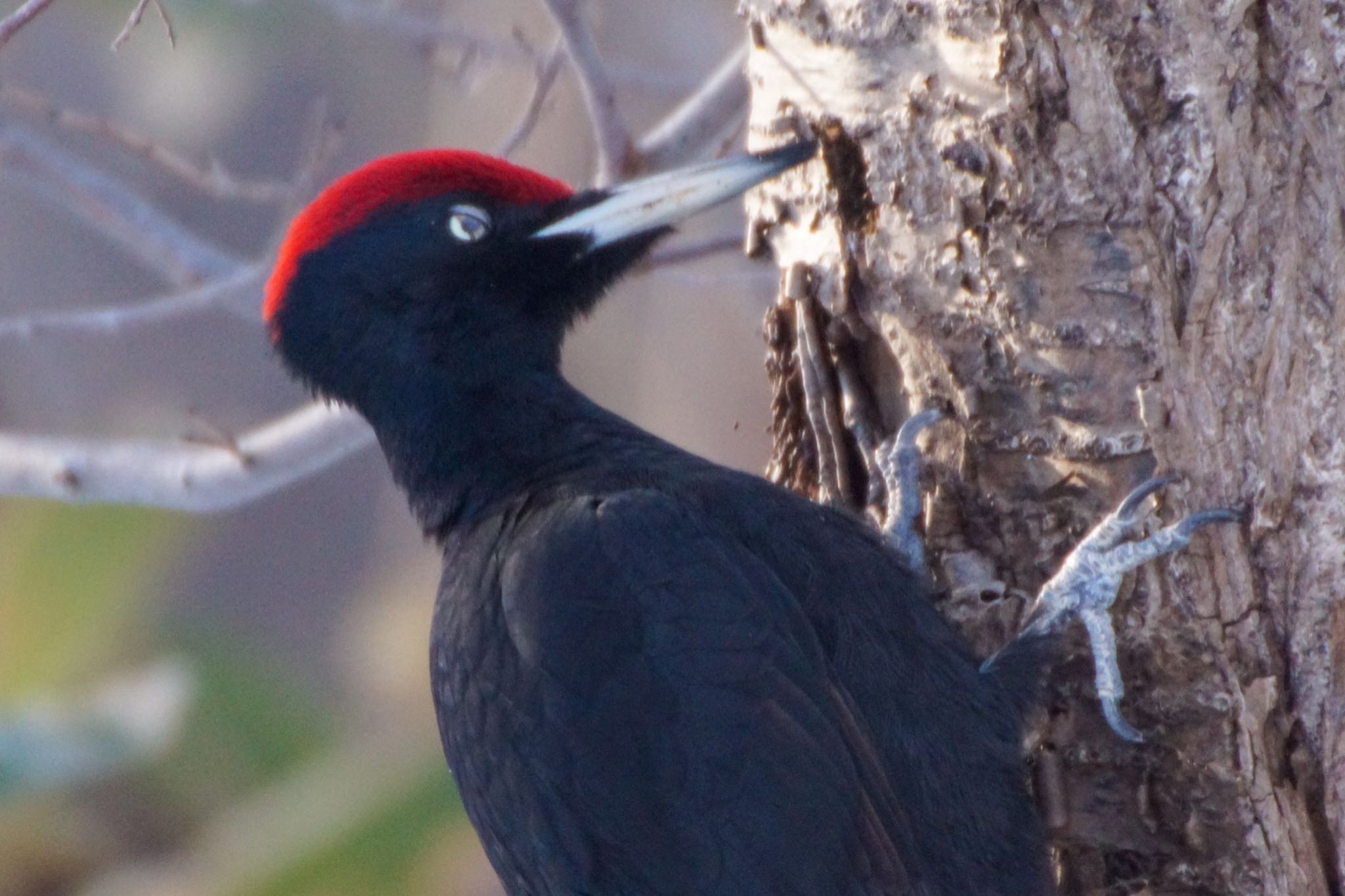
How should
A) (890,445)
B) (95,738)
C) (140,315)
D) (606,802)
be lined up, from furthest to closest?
1. (95,738)
2. (140,315)
3. (890,445)
4. (606,802)

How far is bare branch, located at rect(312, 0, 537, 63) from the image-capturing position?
4.01m

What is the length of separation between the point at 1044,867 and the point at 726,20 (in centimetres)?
440

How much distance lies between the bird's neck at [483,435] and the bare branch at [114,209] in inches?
64.4

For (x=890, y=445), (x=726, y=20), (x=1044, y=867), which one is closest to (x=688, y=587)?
(x=890, y=445)

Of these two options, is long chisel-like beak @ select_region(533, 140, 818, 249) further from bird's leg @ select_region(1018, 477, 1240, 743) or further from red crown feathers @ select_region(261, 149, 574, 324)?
bird's leg @ select_region(1018, 477, 1240, 743)

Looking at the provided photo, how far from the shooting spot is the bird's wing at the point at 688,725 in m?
2.21

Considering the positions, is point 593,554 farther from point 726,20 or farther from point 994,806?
point 726,20

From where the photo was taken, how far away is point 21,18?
2.12m

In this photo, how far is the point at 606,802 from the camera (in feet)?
7.45

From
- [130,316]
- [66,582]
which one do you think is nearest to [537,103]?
[130,316]

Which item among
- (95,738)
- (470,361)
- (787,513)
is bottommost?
(787,513)

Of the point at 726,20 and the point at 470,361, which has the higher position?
the point at 726,20

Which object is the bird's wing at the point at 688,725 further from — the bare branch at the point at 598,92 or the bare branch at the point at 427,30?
the bare branch at the point at 427,30

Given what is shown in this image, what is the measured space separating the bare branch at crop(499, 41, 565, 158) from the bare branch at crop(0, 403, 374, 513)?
748mm
